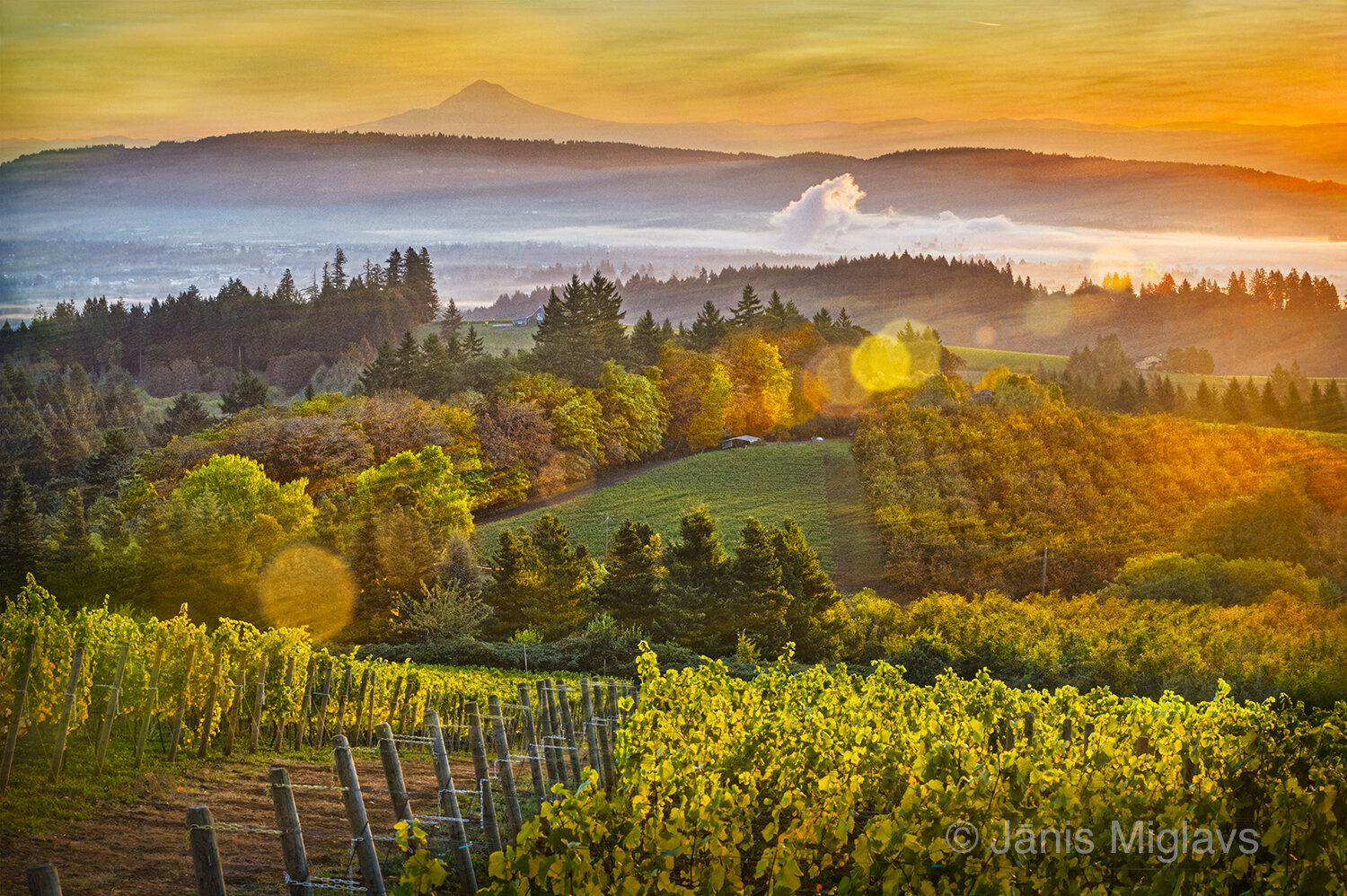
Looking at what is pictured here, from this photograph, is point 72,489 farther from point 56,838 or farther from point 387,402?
point 56,838

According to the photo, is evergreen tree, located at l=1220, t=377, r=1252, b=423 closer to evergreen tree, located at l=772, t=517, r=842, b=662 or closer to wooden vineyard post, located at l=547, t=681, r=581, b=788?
evergreen tree, located at l=772, t=517, r=842, b=662

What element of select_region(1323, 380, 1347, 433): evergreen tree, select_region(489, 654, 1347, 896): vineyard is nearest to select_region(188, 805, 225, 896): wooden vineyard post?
select_region(489, 654, 1347, 896): vineyard

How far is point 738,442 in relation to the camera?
1526 centimetres

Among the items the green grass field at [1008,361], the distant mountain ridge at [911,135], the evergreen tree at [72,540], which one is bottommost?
the evergreen tree at [72,540]

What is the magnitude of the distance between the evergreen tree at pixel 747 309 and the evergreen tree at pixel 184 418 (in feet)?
23.5

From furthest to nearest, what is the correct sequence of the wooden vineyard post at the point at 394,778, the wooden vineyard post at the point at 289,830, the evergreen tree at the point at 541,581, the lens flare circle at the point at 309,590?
the evergreen tree at the point at 541,581, the lens flare circle at the point at 309,590, the wooden vineyard post at the point at 394,778, the wooden vineyard post at the point at 289,830

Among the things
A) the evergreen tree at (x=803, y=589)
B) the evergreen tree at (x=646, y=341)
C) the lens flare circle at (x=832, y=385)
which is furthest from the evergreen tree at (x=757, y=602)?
the evergreen tree at (x=646, y=341)

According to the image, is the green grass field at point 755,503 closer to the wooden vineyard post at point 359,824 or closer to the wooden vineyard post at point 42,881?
the wooden vineyard post at point 359,824

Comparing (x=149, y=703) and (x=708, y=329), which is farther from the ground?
(x=708, y=329)

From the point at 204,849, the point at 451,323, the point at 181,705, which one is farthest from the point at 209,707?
the point at 451,323

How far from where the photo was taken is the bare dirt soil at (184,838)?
5.54 m

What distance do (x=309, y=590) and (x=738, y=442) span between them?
582cm

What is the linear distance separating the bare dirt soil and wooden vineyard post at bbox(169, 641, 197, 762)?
0.22 metres

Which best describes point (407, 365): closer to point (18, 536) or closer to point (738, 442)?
A: point (738, 442)
